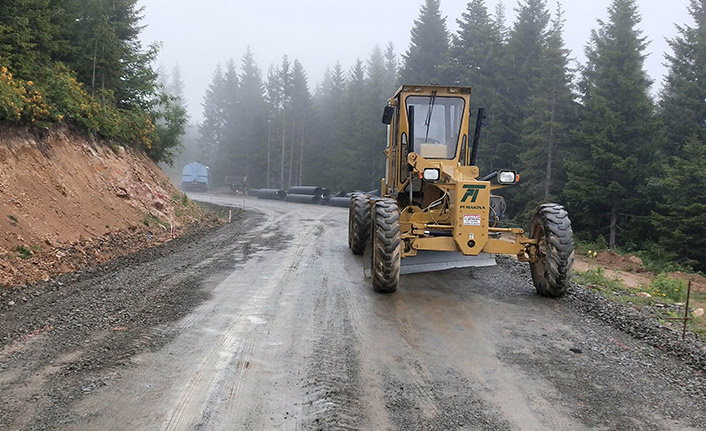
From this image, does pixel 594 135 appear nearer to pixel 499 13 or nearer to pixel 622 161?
pixel 622 161

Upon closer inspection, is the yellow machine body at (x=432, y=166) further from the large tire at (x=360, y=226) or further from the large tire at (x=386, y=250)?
the large tire at (x=360, y=226)

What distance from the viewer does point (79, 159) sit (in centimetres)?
1377

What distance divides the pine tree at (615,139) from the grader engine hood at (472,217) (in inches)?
655

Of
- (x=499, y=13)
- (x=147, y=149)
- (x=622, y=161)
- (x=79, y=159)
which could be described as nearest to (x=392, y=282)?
(x=79, y=159)

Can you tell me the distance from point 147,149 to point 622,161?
19692 mm

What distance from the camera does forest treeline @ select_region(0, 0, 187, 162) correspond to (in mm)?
11617

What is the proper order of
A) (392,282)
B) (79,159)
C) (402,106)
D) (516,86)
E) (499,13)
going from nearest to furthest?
1. (392,282)
2. (402,106)
3. (79,159)
4. (516,86)
5. (499,13)

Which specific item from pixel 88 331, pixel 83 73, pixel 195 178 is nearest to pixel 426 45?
pixel 195 178

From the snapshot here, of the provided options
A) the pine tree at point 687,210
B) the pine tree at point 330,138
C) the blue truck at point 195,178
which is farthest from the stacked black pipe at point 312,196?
the pine tree at point 687,210

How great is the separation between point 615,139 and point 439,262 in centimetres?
1739

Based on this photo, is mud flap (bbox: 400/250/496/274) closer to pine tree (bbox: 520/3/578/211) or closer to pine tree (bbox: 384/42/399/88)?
pine tree (bbox: 520/3/578/211)

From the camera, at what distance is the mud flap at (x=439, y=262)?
8531 mm

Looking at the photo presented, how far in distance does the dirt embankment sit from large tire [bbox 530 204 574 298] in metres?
7.87

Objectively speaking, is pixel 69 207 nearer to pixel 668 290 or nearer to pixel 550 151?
pixel 668 290
